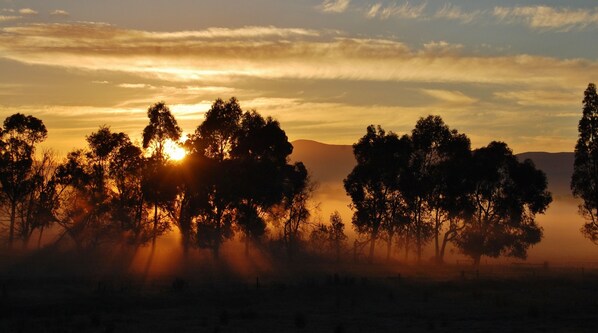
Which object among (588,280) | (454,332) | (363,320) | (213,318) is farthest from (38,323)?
(588,280)

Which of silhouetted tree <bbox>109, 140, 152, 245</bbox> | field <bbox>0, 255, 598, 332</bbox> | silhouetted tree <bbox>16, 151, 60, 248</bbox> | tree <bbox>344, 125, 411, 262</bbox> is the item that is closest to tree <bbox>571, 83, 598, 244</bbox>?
field <bbox>0, 255, 598, 332</bbox>

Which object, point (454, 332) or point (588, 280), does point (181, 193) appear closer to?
point (588, 280)

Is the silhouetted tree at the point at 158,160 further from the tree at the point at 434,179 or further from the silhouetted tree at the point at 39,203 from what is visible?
the tree at the point at 434,179

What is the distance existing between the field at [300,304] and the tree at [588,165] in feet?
48.4

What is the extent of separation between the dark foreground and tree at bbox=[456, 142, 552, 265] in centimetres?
2055

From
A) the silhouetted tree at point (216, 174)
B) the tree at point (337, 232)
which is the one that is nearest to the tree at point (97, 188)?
the silhouetted tree at point (216, 174)

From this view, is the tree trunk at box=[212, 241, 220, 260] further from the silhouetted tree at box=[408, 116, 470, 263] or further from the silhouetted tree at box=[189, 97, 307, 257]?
the silhouetted tree at box=[408, 116, 470, 263]

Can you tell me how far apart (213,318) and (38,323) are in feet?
29.6

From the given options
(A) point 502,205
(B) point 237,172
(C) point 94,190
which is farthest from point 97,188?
(A) point 502,205

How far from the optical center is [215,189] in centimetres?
8606

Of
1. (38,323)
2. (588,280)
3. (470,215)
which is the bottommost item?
(38,323)

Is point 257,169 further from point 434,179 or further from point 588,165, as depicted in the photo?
point 588,165

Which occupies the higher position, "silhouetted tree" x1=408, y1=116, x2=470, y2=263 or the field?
"silhouetted tree" x1=408, y1=116, x2=470, y2=263

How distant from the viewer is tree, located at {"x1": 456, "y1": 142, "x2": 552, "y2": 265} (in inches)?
3438
